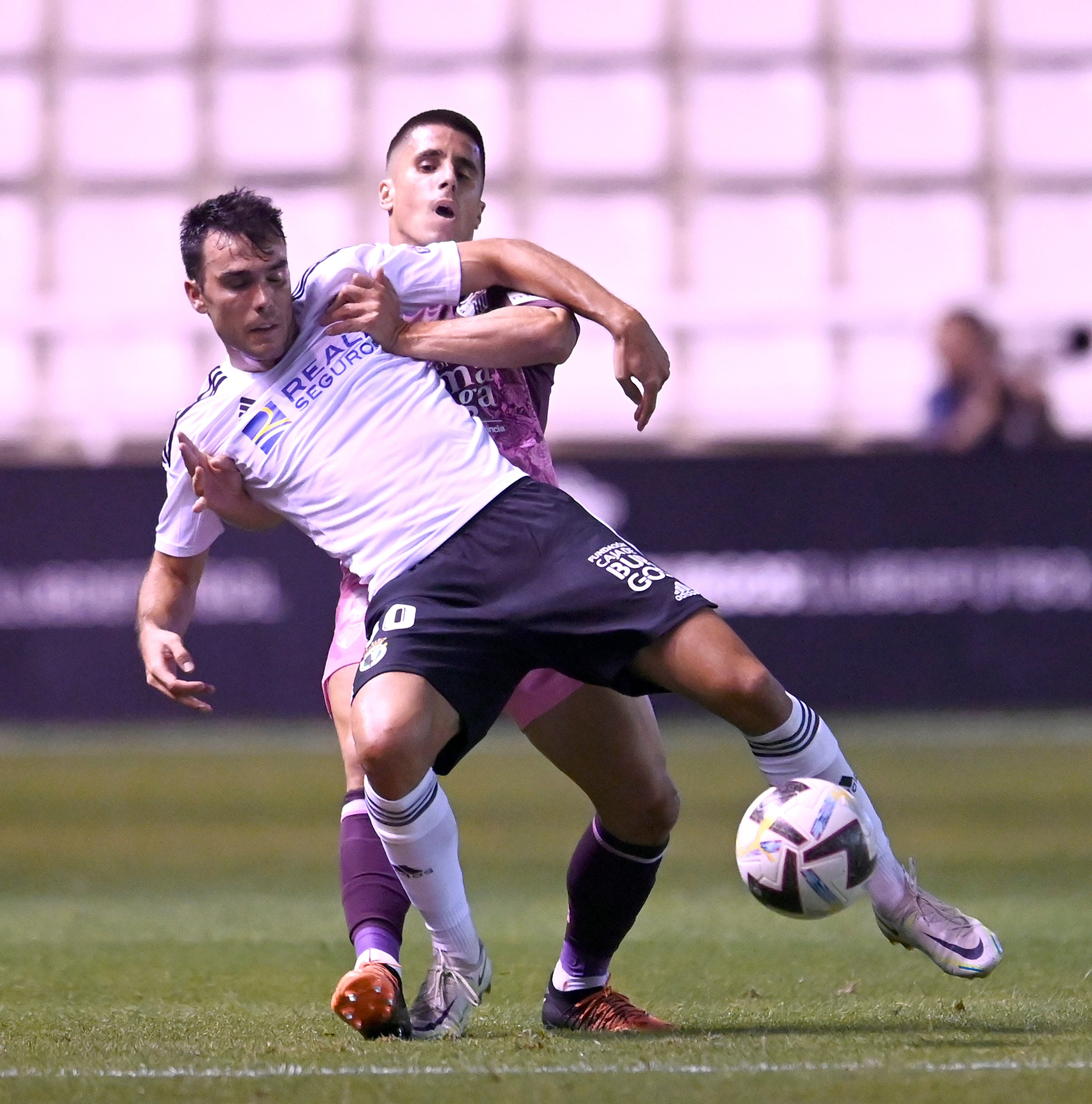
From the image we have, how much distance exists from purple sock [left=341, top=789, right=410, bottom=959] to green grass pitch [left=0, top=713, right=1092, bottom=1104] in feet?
0.86

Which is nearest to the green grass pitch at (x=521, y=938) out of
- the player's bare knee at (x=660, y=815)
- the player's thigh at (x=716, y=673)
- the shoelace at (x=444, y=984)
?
the shoelace at (x=444, y=984)

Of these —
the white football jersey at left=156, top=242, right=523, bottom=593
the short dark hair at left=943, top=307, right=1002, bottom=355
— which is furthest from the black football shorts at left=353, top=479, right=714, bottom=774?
the short dark hair at left=943, top=307, right=1002, bottom=355

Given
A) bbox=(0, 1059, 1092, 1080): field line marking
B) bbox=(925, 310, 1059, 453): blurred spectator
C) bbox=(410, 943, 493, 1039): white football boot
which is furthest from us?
bbox=(925, 310, 1059, 453): blurred spectator

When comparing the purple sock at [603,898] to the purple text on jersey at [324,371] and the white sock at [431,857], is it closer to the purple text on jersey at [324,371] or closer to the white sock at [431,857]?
the white sock at [431,857]

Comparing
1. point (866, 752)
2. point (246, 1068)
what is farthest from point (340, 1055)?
point (866, 752)

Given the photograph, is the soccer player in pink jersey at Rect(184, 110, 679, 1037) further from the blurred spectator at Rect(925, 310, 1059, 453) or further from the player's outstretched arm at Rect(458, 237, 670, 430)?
the blurred spectator at Rect(925, 310, 1059, 453)

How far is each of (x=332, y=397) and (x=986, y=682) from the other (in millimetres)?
8875

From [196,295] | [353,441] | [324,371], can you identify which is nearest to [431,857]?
[353,441]

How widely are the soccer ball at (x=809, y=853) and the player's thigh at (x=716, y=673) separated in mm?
214

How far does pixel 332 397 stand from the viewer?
530 centimetres

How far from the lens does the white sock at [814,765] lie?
4.93 metres

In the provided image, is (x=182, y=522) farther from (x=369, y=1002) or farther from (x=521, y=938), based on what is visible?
(x=521, y=938)

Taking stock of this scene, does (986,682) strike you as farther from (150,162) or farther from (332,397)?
(150,162)

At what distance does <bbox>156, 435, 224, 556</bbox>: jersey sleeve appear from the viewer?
5414 millimetres
